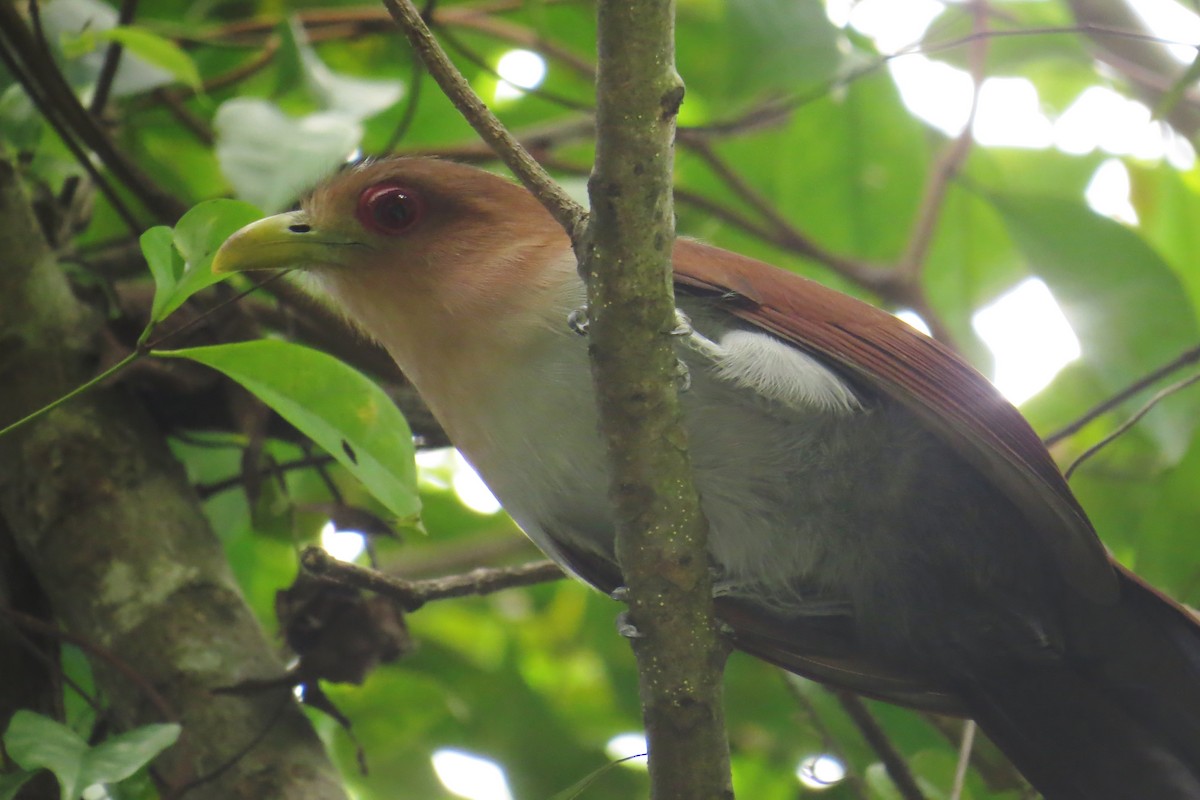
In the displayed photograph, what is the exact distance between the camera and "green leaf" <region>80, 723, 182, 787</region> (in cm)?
197

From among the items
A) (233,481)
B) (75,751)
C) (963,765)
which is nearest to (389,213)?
(233,481)

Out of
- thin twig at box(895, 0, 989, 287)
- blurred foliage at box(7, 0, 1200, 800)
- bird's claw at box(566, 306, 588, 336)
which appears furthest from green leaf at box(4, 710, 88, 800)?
thin twig at box(895, 0, 989, 287)

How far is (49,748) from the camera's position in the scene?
2025 mm

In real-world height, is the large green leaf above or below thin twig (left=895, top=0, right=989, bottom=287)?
below

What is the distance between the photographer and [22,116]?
9.80 ft

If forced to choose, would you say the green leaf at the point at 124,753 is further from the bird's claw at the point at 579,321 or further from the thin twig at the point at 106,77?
the thin twig at the point at 106,77

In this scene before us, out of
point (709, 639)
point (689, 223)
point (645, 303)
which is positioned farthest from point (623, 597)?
point (689, 223)

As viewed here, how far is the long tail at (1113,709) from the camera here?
263cm

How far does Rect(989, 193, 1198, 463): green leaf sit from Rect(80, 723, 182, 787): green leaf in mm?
2563

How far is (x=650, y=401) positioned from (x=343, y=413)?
54 centimetres

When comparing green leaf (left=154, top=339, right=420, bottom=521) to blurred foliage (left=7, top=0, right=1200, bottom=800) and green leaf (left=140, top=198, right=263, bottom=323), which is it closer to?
green leaf (left=140, top=198, right=263, bottom=323)

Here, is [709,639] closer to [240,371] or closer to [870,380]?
[870,380]

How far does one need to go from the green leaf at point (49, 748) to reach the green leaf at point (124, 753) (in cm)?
2

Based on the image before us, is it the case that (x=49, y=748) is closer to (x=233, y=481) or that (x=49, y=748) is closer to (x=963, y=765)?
(x=233, y=481)
